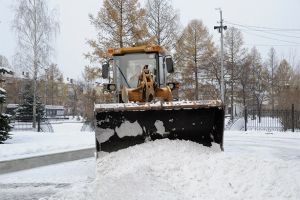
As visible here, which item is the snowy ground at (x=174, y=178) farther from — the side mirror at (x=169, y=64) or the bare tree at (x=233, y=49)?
the bare tree at (x=233, y=49)

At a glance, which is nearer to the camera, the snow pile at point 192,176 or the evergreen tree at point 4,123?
the snow pile at point 192,176

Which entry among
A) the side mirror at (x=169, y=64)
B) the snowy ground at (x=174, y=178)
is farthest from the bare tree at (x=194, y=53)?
the snowy ground at (x=174, y=178)

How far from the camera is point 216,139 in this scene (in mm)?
8203

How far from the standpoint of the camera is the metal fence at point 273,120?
23.8 meters

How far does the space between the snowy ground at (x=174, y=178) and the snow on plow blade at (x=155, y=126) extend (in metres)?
0.37

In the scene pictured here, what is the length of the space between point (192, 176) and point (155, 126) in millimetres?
2197

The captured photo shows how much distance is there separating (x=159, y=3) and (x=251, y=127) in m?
10.7

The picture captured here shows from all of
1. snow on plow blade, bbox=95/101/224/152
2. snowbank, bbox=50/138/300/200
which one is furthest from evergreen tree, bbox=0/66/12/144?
snowbank, bbox=50/138/300/200

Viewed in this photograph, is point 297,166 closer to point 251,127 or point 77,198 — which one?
point 77,198

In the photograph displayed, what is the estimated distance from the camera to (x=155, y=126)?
8281mm

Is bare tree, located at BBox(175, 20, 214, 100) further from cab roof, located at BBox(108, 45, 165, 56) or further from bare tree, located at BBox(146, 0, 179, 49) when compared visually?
cab roof, located at BBox(108, 45, 165, 56)

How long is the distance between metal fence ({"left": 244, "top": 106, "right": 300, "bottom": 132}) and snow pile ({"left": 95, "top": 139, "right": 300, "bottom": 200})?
17.2 meters

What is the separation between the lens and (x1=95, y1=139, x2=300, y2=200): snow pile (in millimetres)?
5594

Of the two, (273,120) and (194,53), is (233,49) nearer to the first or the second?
(194,53)
